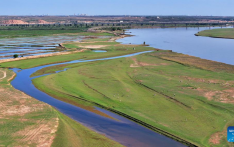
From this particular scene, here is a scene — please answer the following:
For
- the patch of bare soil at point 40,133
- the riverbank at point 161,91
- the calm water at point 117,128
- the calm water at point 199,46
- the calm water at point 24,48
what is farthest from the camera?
the calm water at point 24,48

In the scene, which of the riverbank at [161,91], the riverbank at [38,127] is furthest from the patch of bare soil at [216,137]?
the riverbank at [38,127]

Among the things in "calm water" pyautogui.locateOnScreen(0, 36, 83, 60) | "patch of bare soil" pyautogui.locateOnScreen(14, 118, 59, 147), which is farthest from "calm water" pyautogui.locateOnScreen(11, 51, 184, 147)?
"calm water" pyautogui.locateOnScreen(0, 36, 83, 60)

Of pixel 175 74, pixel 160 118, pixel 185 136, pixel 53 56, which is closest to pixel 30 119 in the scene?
pixel 160 118

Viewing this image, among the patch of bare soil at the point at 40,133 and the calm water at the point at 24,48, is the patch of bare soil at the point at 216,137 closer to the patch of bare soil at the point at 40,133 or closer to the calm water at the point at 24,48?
the patch of bare soil at the point at 40,133

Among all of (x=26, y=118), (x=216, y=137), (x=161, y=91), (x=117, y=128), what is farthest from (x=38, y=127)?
(x=161, y=91)

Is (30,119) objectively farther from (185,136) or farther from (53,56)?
(53,56)

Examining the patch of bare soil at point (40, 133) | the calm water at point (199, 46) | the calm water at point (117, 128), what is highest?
the calm water at point (199, 46)

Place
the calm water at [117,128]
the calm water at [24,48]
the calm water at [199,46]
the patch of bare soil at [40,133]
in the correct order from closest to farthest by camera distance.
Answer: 1. the patch of bare soil at [40,133]
2. the calm water at [117,128]
3. the calm water at [199,46]
4. the calm water at [24,48]

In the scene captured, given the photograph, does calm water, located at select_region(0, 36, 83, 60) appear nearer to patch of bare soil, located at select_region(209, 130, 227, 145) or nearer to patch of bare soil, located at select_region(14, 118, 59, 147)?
patch of bare soil, located at select_region(14, 118, 59, 147)
